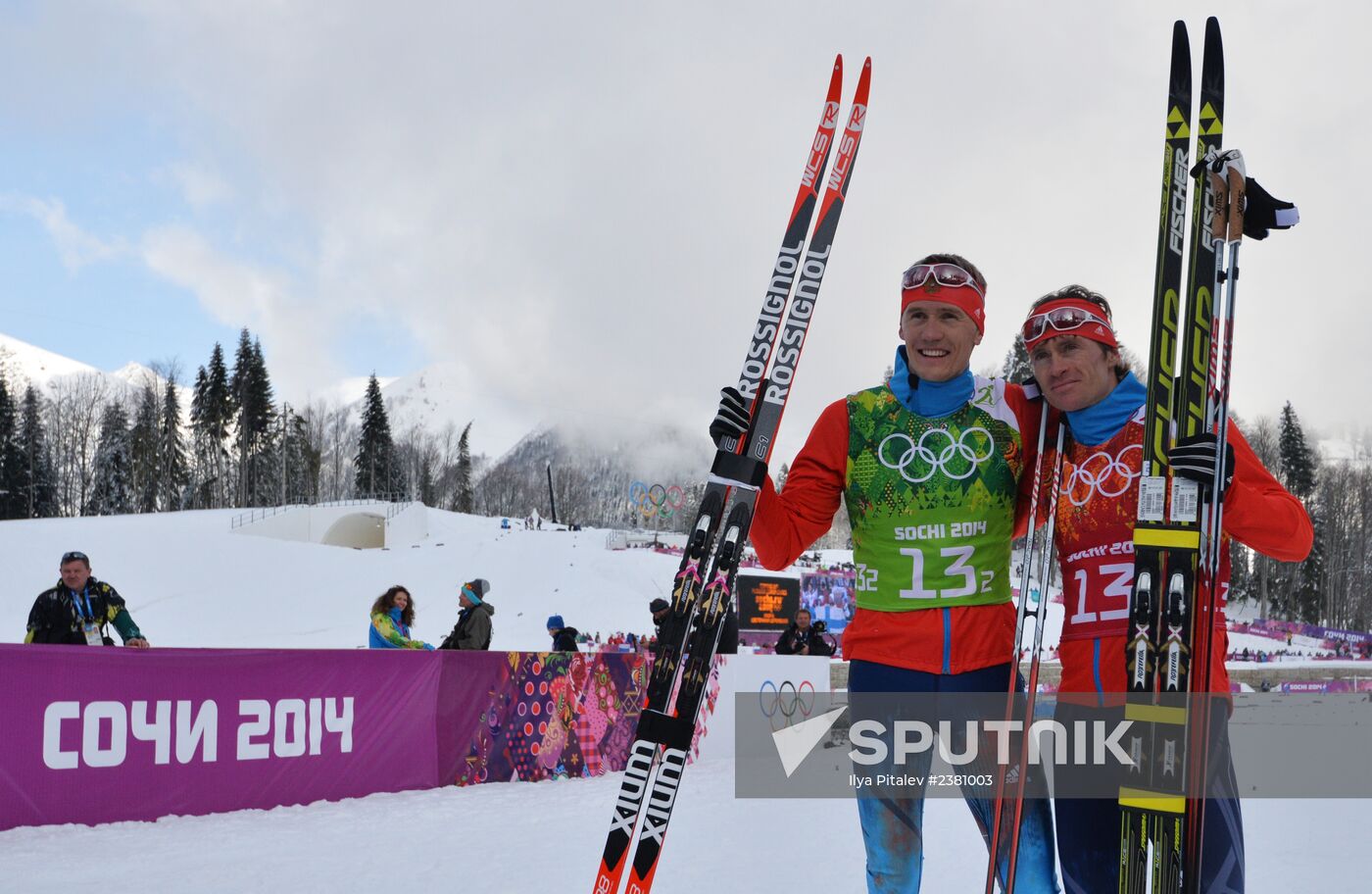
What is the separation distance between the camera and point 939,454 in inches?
97.6

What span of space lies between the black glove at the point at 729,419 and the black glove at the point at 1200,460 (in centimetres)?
106

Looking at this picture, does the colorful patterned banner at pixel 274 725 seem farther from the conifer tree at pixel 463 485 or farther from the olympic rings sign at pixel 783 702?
the conifer tree at pixel 463 485

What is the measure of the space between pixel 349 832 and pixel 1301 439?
57.3 m

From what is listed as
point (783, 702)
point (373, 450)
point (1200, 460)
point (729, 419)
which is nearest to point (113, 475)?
point (373, 450)

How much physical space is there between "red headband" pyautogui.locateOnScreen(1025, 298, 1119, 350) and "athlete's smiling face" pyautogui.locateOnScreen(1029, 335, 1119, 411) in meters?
0.01

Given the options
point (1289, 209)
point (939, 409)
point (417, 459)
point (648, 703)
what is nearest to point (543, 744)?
point (648, 703)

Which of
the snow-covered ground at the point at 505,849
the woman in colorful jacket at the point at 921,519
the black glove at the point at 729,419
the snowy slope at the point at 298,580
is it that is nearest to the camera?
the woman in colorful jacket at the point at 921,519

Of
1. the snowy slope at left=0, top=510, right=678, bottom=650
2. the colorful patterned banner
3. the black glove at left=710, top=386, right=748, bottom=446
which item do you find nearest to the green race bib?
the black glove at left=710, top=386, right=748, bottom=446

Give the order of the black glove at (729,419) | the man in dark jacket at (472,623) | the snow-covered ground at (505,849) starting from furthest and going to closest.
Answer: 1. the man in dark jacket at (472,623)
2. the snow-covered ground at (505,849)
3. the black glove at (729,419)

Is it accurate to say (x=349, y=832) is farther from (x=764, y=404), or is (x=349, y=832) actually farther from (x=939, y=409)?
(x=939, y=409)

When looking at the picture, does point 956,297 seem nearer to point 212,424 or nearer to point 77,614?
point 77,614

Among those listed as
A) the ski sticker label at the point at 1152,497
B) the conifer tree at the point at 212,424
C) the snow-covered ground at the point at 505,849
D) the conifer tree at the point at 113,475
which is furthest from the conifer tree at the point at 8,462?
the ski sticker label at the point at 1152,497

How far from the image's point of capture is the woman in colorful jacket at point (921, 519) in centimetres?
235

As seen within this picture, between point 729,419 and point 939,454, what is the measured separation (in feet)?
1.84
